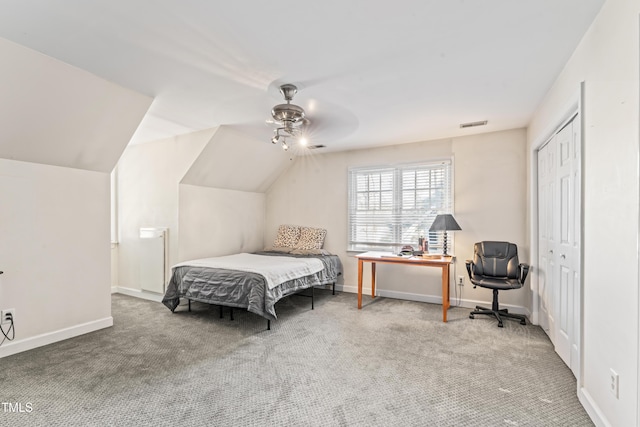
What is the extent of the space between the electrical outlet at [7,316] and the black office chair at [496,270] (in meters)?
4.77

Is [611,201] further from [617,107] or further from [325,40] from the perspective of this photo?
[325,40]

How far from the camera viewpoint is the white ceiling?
1.84 metres

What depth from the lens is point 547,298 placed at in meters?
3.27

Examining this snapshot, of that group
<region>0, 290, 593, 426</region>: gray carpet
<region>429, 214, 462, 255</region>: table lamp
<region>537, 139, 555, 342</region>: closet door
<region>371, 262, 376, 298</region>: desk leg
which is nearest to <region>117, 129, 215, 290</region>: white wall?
<region>0, 290, 593, 426</region>: gray carpet

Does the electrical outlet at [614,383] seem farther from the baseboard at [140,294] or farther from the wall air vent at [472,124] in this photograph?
the baseboard at [140,294]

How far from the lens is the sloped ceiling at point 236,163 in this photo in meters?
4.44

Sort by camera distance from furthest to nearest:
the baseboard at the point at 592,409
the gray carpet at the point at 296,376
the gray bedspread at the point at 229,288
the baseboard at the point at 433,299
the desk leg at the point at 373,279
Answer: the desk leg at the point at 373,279 → the baseboard at the point at 433,299 → the gray bedspread at the point at 229,288 → the gray carpet at the point at 296,376 → the baseboard at the point at 592,409

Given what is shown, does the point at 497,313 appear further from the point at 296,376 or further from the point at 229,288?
the point at 229,288

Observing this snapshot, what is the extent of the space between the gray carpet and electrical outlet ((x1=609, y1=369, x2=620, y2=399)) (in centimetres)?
40

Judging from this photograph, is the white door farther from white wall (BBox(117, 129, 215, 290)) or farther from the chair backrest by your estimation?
white wall (BBox(117, 129, 215, 290))

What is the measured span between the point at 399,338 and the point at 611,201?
86.9 inches

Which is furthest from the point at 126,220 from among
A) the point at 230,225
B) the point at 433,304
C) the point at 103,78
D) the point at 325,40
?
the point at 433,304

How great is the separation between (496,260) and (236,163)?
398 cm

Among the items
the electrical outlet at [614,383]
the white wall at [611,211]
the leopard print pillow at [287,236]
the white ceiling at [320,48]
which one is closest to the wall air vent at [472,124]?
the white ceiling at [320,48]
